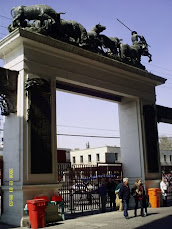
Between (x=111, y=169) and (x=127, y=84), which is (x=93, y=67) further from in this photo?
(x=111, y=169)

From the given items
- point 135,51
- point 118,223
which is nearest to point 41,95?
point 118,223

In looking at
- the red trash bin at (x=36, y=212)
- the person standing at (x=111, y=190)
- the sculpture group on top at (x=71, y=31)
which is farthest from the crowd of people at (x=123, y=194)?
the sculpture group on top at (x=71, y=31)

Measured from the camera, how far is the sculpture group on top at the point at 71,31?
499 inches

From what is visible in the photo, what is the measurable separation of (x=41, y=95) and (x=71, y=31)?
145 inches

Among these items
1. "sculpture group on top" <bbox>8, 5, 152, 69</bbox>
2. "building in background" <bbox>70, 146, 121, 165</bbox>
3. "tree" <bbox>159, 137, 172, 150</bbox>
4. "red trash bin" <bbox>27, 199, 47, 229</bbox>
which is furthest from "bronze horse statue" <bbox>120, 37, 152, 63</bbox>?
"tree" <bbox>159, 137, 172, 150</bbox>

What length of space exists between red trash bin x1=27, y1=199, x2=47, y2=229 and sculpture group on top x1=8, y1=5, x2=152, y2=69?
6910mm

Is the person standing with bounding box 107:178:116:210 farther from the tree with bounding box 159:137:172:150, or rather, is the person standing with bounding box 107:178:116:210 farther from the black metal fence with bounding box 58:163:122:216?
the tree with bounding box 159:137:172:150

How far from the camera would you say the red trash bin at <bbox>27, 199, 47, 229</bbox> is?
1027cm

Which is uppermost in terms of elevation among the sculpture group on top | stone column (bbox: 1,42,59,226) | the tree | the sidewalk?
the sculpture group on top

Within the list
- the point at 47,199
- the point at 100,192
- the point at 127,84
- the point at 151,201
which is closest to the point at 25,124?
the point at 47,199

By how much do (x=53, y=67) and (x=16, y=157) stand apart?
4270 mm

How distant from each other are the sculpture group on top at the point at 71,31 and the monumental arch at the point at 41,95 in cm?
62

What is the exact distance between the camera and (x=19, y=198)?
431 inches

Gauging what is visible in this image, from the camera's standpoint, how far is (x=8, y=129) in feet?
40.2
